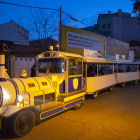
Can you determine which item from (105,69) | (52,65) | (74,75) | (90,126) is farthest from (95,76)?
(90,126)

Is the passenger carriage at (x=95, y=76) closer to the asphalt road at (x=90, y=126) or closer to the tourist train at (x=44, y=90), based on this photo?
the tourist train at (x=44, y=90)

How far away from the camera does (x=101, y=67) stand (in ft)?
33.8

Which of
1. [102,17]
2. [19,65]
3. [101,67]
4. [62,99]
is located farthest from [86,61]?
[102,17]

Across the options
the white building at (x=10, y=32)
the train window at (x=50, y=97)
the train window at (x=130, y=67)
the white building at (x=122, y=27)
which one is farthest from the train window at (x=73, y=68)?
the white building at (x=122, y=27)

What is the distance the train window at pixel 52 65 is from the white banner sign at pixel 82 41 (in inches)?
312

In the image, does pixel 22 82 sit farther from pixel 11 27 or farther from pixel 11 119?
pixel 11 27

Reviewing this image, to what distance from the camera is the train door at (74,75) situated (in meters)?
6.12

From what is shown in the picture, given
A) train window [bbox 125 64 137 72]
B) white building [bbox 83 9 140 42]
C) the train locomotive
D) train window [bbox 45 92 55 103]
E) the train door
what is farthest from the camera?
white building [bbox 83 9 140 42]

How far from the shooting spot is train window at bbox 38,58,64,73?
6.13 meters

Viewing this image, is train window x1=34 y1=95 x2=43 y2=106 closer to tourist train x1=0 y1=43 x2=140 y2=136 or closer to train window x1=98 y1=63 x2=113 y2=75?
tourist train x1=0 y1=43 x2=140 y2=136

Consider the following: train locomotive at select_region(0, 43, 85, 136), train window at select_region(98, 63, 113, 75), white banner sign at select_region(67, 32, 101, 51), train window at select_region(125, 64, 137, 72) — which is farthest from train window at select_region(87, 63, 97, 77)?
train window at select_region(125, 64, 137, 72)

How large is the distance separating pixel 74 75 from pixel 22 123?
3081mm

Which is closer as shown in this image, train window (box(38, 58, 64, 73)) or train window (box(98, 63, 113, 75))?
train window (box(38, 58, 64, 73))

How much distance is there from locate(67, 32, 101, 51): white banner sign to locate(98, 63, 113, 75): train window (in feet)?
15.2
